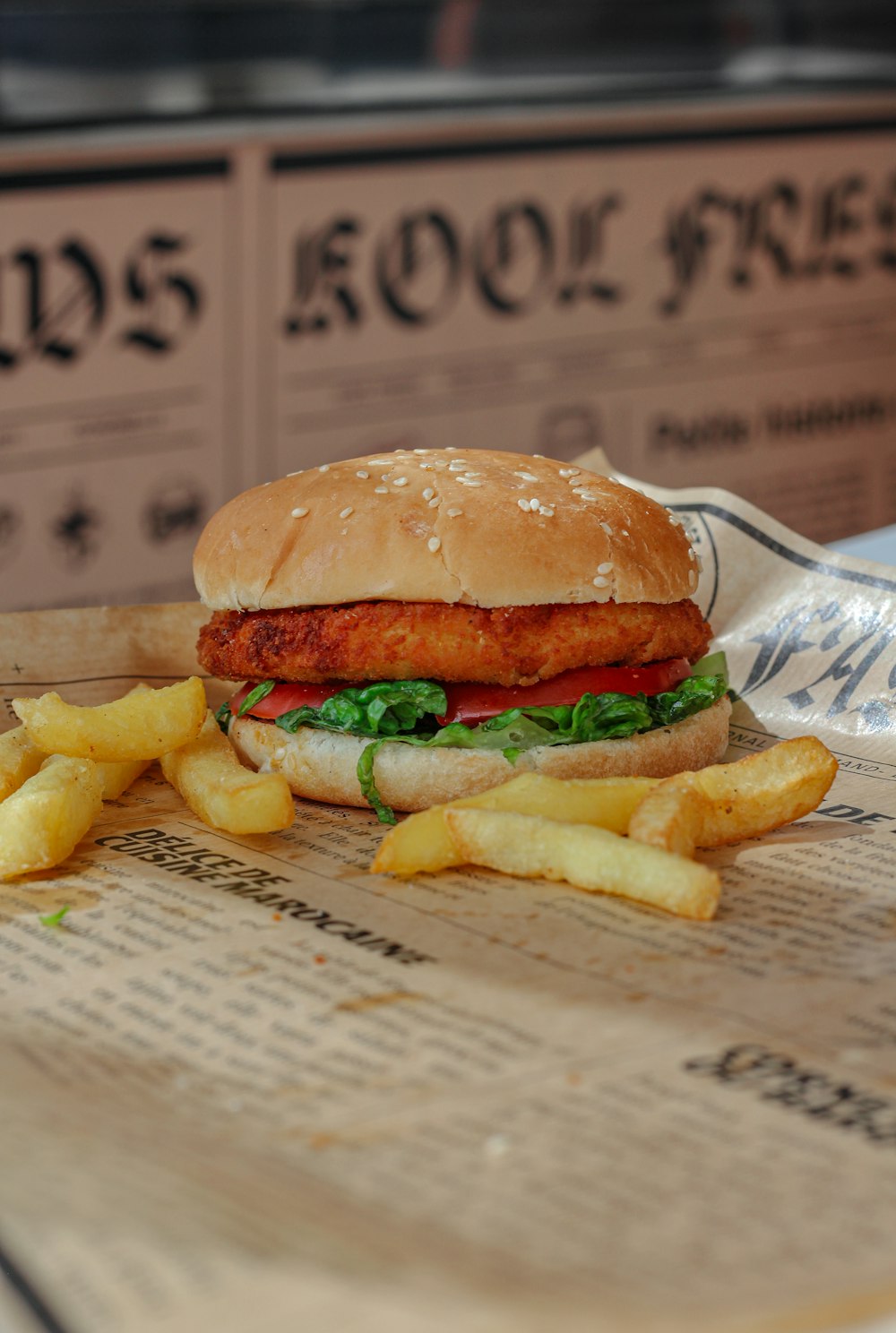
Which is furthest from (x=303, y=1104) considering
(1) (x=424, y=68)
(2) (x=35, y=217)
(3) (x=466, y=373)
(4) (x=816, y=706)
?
(1) (x=424, y=68)

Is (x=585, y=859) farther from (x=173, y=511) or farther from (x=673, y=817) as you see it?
(x=173, y=511)

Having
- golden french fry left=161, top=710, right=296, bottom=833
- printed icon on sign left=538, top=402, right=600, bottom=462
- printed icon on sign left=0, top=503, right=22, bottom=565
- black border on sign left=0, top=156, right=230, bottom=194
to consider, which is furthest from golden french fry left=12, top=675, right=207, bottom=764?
printed icon on sign left=538, top=402, right=600, bottom=462

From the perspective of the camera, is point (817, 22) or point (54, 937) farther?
point (817, 22)

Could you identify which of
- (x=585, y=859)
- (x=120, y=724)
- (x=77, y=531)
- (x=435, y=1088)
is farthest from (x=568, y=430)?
(x=435, y=1088)

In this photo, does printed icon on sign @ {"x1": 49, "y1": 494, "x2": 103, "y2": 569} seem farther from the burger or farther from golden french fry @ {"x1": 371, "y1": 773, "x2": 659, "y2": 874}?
golden french fry @ {"x1": 371, "y1": 773, "x2": 659, "y2": 874}

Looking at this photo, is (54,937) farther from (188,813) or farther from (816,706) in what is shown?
(816,706)
